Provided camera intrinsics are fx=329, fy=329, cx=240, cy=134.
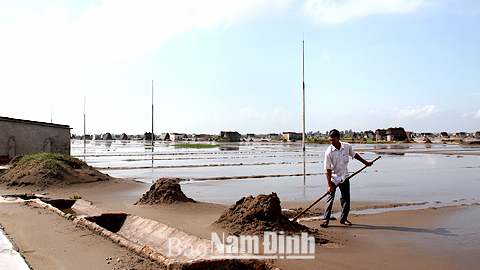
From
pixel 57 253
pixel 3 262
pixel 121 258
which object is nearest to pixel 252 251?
pixel 121 258

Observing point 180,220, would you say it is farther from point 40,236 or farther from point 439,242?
point 439,242

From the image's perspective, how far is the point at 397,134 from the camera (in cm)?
7988

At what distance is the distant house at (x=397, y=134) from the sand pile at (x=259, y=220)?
3242 inches

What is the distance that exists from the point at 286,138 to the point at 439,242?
10196 cm

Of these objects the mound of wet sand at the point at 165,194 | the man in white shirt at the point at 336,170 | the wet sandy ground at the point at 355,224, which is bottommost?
the wet sandy ground at the point at 355,224

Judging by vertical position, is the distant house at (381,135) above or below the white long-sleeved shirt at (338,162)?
above

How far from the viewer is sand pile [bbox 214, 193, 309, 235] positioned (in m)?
5.56

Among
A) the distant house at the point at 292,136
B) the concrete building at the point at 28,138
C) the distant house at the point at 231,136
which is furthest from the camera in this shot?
the distant house at the point at 292,136

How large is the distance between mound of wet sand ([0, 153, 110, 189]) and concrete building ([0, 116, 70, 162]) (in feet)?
18.0

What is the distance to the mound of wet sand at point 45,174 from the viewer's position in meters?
12.6

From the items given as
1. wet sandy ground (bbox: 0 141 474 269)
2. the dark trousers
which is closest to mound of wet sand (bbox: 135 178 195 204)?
wet sandy ground (bbox: 0 141 474 269)

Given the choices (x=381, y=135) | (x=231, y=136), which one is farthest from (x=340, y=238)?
(x=231, y=136)

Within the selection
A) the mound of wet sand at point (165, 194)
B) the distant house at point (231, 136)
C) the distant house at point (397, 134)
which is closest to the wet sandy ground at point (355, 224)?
the mound of wet sand at point (165, 194)

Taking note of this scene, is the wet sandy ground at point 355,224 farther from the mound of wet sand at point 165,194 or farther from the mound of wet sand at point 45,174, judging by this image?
the mound of wet sand at point 45,174
